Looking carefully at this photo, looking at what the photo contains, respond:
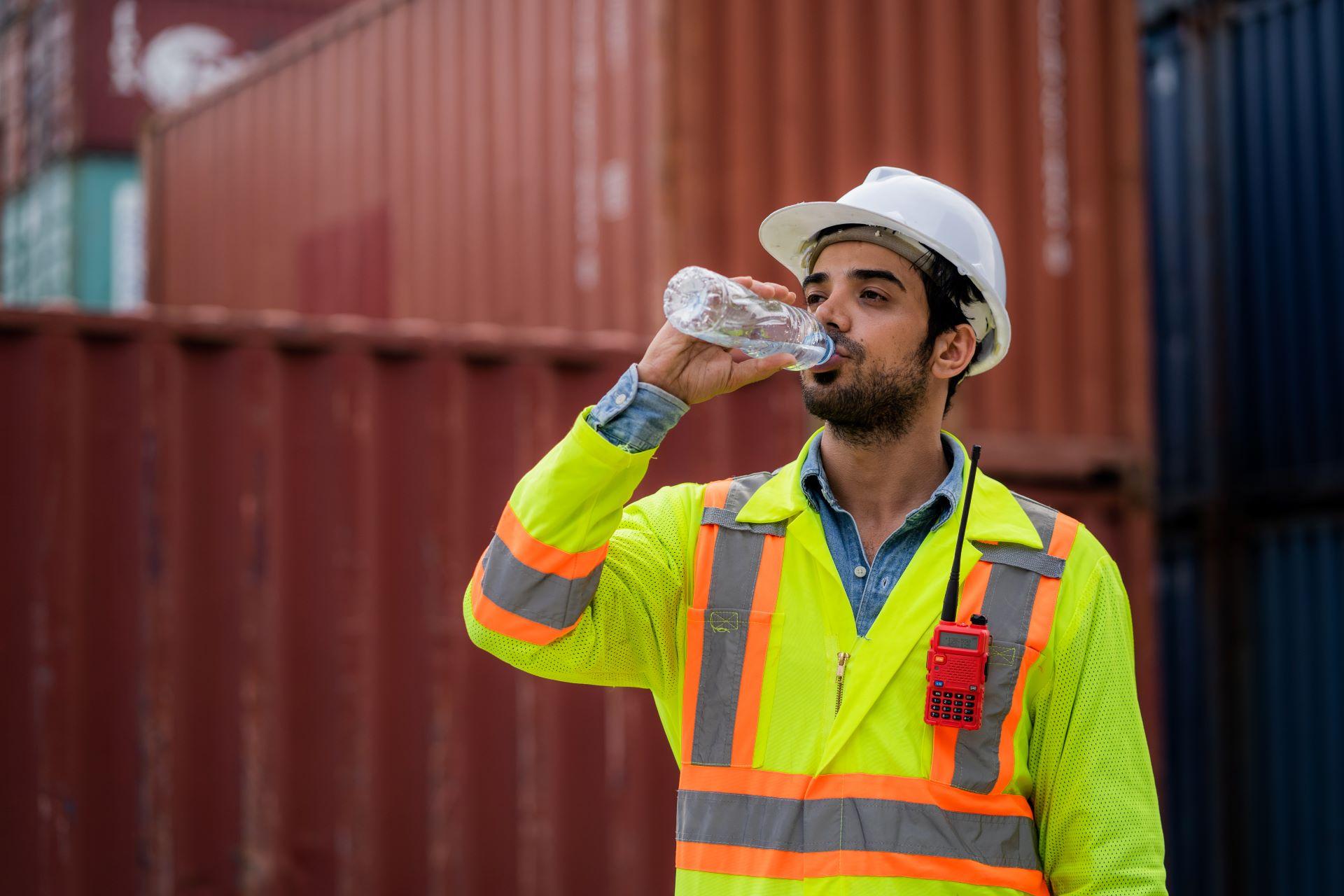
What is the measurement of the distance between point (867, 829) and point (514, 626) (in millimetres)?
641

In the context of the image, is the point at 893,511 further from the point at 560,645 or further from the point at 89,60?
the point at 89,60

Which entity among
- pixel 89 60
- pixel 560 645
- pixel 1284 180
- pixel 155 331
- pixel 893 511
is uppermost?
pixel 89 60

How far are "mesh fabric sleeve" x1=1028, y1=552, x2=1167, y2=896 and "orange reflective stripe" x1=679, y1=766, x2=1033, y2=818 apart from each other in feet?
0.24

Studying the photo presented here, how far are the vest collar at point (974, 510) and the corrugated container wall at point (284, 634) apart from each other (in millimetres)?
3378

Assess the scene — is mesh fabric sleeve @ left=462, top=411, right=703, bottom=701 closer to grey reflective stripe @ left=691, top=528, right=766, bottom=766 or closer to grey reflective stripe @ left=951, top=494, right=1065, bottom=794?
grey reflective stripe @ left=691, top=528, right=766, bottom=766

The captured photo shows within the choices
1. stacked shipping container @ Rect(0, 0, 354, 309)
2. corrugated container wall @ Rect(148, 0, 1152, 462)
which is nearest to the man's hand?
corrugated container wall @ Rect(148, 0, 1152, 462)

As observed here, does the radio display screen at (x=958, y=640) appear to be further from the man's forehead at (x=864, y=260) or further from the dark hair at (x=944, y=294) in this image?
the man's forehead at (x=864, y=260)

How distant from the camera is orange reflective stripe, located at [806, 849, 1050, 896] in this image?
7.83 feet

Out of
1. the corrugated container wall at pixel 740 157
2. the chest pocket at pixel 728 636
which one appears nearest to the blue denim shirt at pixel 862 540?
the chest pocket at pixel 728 636

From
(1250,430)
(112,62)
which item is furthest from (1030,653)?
(112,62)

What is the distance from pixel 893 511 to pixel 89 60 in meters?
13.9

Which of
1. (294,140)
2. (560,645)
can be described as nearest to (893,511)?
(560,645)

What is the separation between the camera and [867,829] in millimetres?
2414

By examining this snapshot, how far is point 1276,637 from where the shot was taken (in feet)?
35.6
